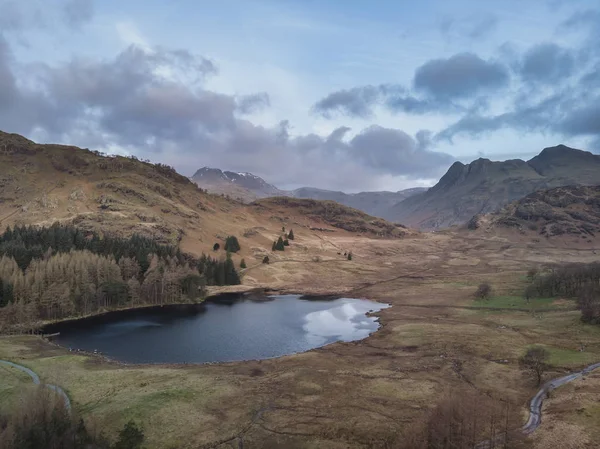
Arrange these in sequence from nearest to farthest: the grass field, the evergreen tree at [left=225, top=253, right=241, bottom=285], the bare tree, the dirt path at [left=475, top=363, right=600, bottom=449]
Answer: the dirt path at [left=475, top=363, right=600, bottom=449] < the grass field < the bare tree < the evergreen tree at [left=225, top=253, right=241, bottom=285]

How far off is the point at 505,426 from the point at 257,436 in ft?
96.7

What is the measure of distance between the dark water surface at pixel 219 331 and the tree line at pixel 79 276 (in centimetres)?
878

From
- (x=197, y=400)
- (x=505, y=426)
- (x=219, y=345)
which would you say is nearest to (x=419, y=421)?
(x=505, y=426)

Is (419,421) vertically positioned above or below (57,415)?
below

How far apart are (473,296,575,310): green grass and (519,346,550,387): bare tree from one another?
5298 centimetres

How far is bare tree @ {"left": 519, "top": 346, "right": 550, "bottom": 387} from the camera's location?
214 ft

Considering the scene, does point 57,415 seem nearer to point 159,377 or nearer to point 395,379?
point 159,377

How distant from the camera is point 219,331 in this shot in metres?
108

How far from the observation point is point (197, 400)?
58344 millimetres

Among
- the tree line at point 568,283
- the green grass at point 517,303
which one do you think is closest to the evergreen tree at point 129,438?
the green grass at point 517,303

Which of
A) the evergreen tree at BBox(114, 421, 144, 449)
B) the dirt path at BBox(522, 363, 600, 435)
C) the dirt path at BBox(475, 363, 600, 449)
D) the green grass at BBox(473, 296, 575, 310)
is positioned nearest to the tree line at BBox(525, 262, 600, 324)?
the green grass at BBox(473, 296, 575, 310)

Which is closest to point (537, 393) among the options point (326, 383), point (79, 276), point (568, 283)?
point (326, 383)

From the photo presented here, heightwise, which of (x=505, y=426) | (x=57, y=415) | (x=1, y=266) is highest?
(x=1, y=266)

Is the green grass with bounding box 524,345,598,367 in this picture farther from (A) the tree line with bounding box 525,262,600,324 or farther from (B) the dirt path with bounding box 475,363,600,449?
(A) the tree line with bounding box 525,262,600,324
